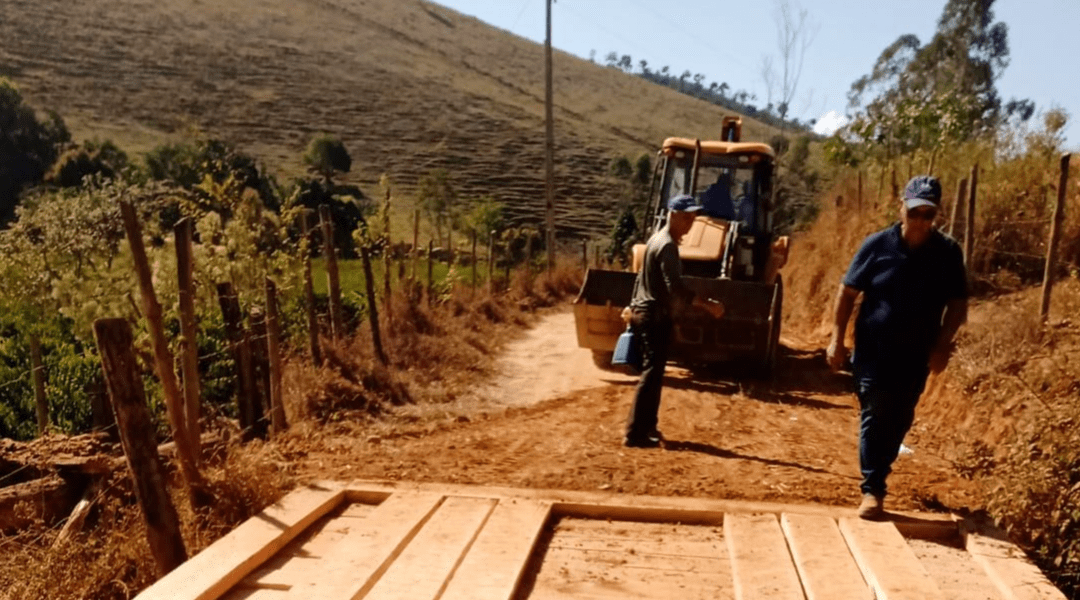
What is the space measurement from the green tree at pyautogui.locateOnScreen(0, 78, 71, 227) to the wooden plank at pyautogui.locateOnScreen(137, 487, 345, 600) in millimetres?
36761

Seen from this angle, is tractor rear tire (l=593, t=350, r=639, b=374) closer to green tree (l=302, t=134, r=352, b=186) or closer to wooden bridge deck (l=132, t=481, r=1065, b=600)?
wooden bridge deck (l=132, t=481, r=1065, b=600)

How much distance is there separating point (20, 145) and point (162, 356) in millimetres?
39116

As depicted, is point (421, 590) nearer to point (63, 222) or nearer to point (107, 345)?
point (107, 345)

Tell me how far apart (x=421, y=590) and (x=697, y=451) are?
310 cm

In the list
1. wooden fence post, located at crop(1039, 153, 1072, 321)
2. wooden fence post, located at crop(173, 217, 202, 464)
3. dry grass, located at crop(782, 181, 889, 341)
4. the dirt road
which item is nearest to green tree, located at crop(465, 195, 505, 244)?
dry grass, located at crop(782, 181, 889, 341)

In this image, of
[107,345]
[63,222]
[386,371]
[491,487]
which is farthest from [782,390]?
[63,222]

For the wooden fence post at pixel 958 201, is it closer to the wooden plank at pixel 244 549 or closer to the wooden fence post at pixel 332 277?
the wooden fence post at pixel 332 277

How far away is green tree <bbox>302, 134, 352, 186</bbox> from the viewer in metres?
45.9

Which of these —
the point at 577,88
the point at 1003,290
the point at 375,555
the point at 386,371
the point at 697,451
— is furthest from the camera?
the point at 577,88

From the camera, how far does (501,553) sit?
4.01 m

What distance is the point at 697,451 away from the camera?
6.26 metres

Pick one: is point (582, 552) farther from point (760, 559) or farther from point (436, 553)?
point (760, 559)

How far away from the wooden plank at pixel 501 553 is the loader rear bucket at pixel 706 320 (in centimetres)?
494

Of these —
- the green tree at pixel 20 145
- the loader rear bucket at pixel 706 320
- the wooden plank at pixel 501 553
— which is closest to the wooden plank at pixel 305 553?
the wooden plank at pixel 501 553
